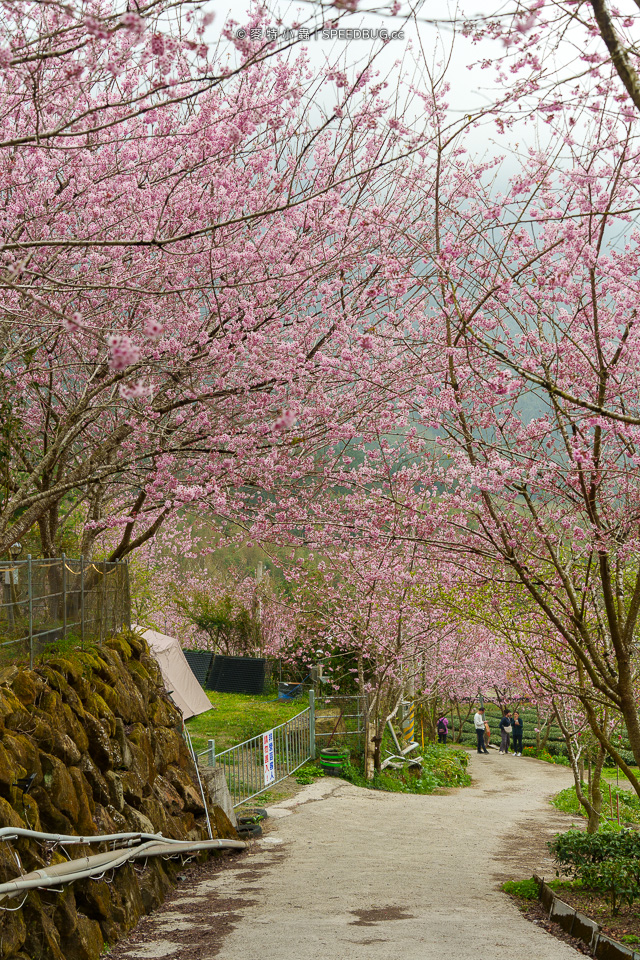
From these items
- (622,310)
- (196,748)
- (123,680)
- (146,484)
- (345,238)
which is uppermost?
(345,238)

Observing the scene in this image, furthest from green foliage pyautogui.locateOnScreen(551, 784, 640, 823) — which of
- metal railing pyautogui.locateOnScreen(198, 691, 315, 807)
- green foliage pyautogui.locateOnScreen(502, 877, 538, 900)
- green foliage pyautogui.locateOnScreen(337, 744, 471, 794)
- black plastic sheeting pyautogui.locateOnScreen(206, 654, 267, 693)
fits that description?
black plastic sheeting pyautogui.locateOnScreen(206, 654, 267, 693)

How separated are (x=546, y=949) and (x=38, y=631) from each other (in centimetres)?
568

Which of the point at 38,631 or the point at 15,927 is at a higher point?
the point at 38,631

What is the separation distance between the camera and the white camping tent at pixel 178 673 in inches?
879

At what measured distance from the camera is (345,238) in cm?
967

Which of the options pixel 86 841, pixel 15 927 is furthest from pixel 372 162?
pixel 15 927

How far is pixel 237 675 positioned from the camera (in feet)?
100

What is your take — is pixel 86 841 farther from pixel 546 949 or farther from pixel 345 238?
pixel 345 238

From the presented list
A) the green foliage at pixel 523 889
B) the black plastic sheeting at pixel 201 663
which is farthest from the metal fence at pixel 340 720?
the black plastic sheeting at pixel 201 663

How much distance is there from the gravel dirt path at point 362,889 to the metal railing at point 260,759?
689 mm

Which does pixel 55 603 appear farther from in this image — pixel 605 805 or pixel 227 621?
pixel 227 621

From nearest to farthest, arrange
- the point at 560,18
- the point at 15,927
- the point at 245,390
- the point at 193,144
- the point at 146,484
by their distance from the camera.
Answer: the point at 560,18 < the point at 15,927 < the point at 193,144 < the point at 245,390 < the point at 146,484

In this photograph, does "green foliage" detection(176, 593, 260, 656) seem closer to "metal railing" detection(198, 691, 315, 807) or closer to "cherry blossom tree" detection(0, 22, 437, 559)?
"metal railing" detection(198, 691, 315, 807)

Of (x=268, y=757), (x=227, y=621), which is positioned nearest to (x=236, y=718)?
(x=268, y=757)
